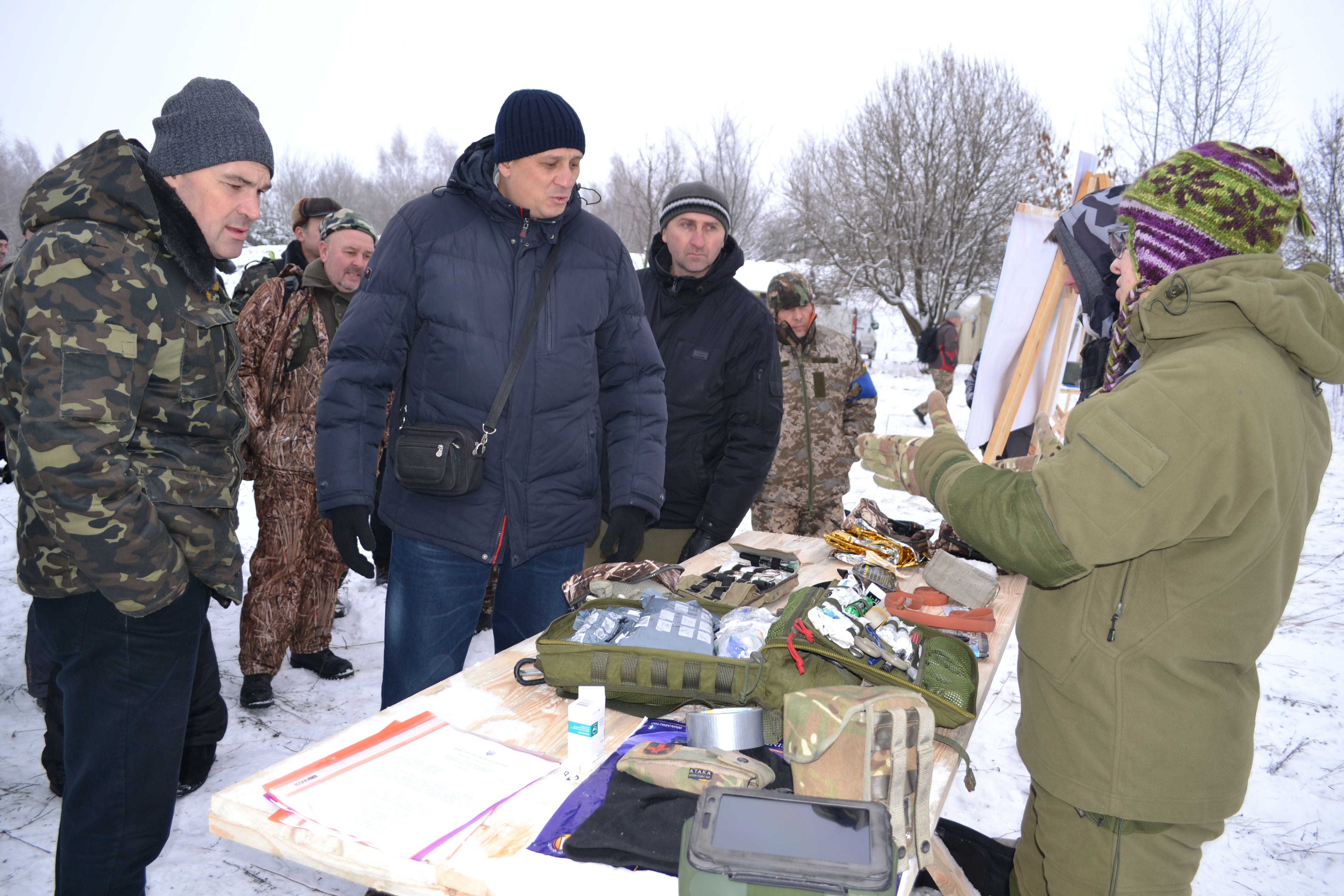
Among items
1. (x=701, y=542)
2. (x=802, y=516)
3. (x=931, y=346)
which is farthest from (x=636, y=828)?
(x=931, y=346)

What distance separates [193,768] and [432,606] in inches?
57.8

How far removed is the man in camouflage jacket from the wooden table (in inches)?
21.2

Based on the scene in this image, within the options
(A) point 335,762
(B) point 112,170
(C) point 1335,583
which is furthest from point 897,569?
(C) point 1335,583

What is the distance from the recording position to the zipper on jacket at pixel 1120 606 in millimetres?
1561

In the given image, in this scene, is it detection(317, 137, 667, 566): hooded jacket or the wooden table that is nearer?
the wooden table

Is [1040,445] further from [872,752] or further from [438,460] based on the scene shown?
[438,460]

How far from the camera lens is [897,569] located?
2.84 m

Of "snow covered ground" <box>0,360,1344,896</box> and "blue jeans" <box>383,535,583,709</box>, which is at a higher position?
"blue jeans" <box>383,535,583,709</box>

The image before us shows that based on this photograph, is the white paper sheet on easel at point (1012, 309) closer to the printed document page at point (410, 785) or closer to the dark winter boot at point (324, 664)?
the printed document page at point (410, 785)

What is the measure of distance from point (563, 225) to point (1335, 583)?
6.30 meters

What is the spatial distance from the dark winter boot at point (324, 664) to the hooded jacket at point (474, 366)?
2.02 meters

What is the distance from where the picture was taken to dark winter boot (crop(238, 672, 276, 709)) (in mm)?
3623

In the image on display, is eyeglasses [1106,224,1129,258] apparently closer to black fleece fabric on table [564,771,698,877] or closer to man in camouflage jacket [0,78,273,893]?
black fleece fabric on table [564,771,698,877]

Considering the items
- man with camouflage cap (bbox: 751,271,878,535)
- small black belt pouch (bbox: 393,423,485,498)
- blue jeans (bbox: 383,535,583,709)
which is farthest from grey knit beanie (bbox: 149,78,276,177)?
man with camouflage cap (bbox: 751,271,878,535)
